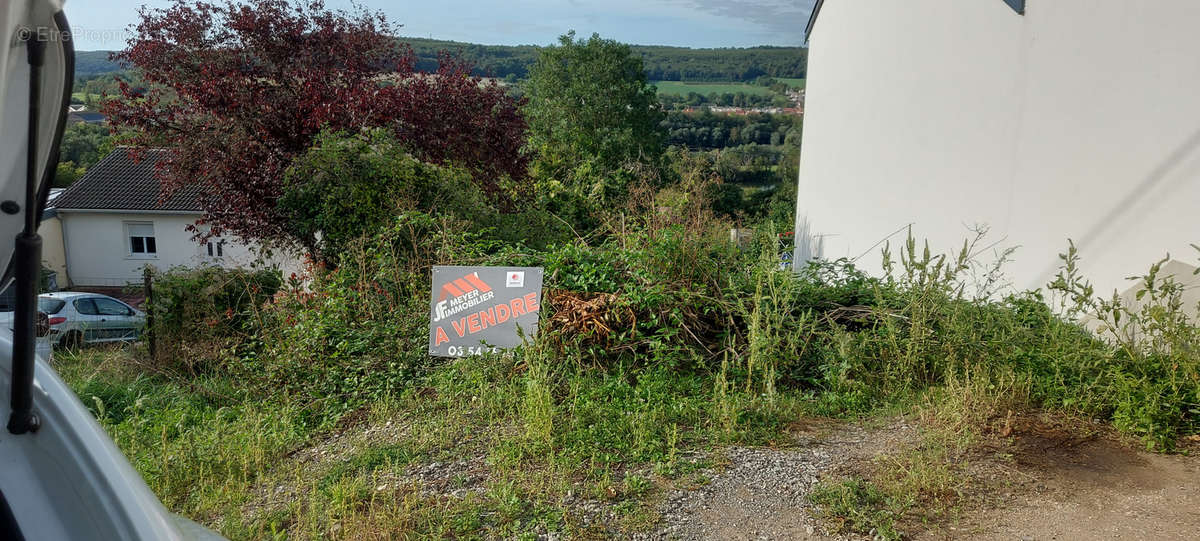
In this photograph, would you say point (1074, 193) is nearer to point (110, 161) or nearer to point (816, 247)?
point (816, 247)

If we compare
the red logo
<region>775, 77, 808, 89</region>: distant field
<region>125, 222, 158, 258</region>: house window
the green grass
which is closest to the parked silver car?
the green grass

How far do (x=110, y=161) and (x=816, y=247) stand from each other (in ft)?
98.9

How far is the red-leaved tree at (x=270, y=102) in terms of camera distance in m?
9.06

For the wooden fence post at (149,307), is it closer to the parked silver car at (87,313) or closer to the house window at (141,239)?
the parked silver car at (87,313)

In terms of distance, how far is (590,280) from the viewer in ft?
19.5

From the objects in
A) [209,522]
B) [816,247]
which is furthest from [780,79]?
[209,522]

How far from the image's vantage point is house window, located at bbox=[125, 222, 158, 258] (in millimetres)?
28750

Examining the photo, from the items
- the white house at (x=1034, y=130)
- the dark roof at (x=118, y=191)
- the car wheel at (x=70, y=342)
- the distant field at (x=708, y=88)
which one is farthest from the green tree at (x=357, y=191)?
the distant field at (x=708, y=88)

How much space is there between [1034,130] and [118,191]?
106 feet

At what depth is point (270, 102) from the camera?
30.1ft

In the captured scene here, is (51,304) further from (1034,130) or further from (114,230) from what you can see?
(114,230)

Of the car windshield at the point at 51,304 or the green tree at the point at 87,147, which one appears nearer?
the car windshield at the point at 51,304

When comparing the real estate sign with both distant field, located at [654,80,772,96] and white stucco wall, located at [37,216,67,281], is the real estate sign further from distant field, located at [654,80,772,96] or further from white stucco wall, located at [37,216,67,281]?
distant field, located at [654,80,772,96]

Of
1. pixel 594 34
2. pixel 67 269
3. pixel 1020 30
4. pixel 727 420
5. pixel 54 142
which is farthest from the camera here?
pixel 594 34
